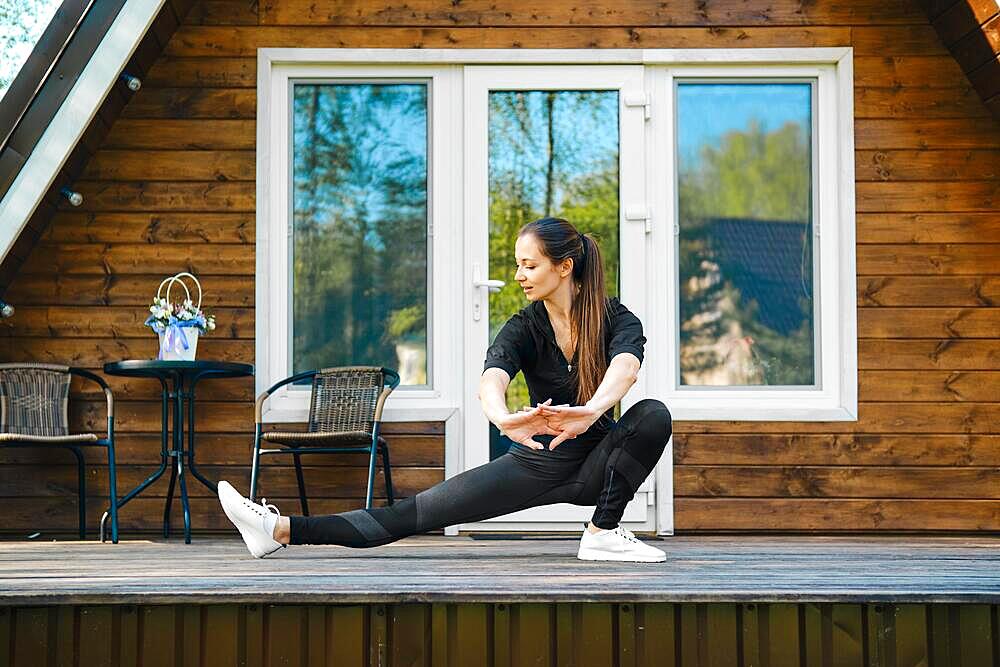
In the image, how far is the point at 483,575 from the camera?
10.3 ft

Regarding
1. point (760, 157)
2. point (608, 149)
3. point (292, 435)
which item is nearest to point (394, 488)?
point (292, 435)

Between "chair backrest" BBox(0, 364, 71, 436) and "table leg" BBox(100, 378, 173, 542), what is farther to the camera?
"chair backrest" BBox(0, 364, 71, 436)

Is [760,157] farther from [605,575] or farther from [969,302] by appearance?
[605,575]

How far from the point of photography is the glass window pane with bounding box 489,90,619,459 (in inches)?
215

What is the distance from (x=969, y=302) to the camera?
5371mm

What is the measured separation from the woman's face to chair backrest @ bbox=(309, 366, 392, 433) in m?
1.77

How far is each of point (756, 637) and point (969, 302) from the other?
3004mm

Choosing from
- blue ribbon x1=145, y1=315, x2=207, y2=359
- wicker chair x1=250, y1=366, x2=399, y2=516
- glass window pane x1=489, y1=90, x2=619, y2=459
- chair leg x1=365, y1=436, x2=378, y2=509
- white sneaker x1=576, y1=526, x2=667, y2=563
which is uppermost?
glass window pane x1=489, y1=90, x2=619, y2=459

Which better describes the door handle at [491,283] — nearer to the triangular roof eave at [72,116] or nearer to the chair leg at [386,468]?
the chair leg at [386,468]

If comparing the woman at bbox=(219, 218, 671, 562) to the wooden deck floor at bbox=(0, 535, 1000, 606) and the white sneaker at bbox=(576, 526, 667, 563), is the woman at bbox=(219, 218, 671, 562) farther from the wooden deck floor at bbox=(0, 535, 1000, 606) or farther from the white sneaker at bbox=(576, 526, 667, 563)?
the wooden deck floor at bbox=(0, 535, 1000, 606)

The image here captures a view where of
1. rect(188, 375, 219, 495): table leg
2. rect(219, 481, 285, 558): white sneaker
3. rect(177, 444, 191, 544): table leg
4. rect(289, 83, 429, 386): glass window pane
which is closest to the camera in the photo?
rect(219, 481, 285, 558): white sneaker

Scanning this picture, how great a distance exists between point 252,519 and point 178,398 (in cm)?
179

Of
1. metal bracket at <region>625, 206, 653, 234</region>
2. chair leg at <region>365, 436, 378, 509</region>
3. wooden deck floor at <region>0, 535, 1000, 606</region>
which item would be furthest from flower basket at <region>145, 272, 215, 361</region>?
metal bracket at <region>625, 206, 653, 234</region>

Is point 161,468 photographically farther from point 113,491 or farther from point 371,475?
point 371,475
